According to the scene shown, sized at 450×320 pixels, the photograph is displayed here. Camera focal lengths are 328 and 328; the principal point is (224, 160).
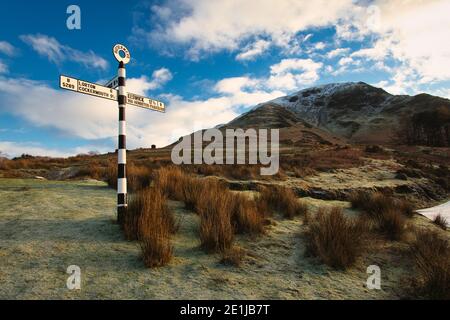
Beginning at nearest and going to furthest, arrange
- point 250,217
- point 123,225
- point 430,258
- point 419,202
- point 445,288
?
point 445,288
point 430,258
point 123,225
point 250,217
point 419,202

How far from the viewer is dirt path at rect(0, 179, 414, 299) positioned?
366 centimetres

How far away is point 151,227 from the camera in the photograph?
4910 millimetres

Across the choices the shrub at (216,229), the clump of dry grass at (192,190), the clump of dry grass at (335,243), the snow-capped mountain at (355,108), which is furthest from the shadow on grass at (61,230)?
the snow-capped mountain at (355,108)

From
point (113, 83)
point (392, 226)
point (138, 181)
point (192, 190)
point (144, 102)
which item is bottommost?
point (392, 226)

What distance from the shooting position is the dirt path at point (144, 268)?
3.66m

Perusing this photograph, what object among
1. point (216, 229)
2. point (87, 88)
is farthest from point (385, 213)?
point (87, 88)

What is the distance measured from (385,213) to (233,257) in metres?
3.99

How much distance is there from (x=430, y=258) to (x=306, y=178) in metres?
11.3

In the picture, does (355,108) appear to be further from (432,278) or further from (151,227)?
(151,227)

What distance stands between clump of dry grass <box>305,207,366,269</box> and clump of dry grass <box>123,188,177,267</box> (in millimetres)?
2151

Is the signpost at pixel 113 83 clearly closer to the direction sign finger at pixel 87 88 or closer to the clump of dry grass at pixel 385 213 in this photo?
the direction sign finger at pixel 87 88

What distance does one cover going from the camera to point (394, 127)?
89.1 metres
